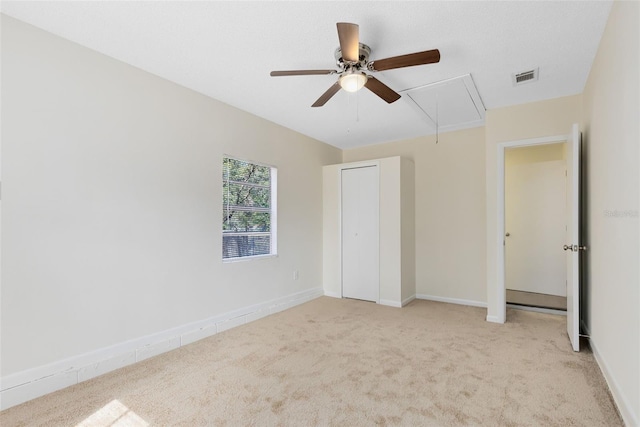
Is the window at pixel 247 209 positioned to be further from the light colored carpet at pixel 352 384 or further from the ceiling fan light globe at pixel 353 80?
the ceiling fan light globe at pixel 353 80

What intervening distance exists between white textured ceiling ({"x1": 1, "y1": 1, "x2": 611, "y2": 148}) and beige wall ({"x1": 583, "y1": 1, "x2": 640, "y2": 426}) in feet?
0.98

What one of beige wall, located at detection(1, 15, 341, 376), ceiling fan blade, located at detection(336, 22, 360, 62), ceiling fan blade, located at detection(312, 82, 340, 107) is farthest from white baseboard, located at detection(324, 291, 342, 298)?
ceiling fan blade, located at detection(336, 22, 360, 62)

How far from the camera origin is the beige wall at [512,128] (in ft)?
10.7

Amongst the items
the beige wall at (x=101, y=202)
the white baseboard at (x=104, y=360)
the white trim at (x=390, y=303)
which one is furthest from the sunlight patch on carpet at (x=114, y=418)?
the white trim at (x=390, y=303)

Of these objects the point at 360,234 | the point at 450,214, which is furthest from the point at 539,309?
the point at 360,234

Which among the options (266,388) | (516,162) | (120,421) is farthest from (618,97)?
(120,421)

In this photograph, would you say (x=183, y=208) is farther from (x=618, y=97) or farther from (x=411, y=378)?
(x=618, y=97)

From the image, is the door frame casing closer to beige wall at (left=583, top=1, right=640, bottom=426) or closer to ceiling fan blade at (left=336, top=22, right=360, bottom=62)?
beige wall at (left=583, top=1, right=640, bottom=426)

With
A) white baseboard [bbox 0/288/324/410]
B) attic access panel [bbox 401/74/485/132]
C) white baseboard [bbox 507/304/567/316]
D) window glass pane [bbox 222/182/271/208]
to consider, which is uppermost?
attic access panel [bbox 401/74/485/132]

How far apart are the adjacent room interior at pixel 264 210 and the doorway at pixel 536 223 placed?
54cm

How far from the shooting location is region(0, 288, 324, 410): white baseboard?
2027 mm

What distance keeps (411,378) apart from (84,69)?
11.2 feet

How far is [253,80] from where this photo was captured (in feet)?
9.57

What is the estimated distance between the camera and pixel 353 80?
2.26m
